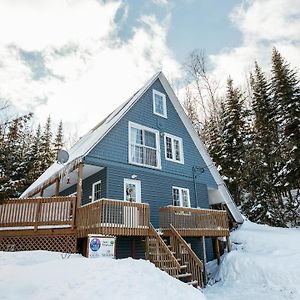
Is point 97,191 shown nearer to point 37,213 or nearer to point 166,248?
point 37,213

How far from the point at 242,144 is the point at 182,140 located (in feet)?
30.4

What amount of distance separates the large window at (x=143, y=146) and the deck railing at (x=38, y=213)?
409 cm

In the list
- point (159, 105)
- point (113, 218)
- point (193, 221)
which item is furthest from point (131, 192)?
point (159, 105)

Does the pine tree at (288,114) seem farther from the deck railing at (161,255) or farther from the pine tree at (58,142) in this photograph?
the pine tree at (58,142)

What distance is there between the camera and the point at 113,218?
1043 centimetres

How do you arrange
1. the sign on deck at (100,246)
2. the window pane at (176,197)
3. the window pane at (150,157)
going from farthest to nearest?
the window pane at (176,197), the window pane at (150,157), the sign on deck at (100,246)

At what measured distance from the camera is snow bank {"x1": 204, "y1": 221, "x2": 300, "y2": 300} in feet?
31.6

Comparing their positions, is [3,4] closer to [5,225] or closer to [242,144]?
[5,225]

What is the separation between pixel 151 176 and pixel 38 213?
5.73m

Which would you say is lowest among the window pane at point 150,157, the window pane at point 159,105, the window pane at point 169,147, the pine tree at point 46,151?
the window pane at point 150,157

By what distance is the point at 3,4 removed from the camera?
8398 mm

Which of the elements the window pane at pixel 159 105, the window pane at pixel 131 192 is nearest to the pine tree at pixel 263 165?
the window pane at pixel 159 105

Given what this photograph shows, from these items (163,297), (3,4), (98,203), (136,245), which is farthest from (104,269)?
(3,4)

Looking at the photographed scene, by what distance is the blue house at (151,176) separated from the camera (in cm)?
1223
